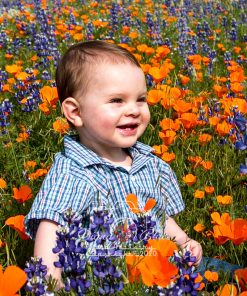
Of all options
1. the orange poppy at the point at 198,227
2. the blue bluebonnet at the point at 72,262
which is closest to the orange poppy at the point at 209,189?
the orange poppy at the point at 198,227

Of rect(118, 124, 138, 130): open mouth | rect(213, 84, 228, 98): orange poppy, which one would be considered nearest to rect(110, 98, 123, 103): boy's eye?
rect(118, 124, 138, 130): open mouth

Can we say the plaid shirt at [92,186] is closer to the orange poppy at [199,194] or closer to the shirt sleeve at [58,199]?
the shirt sleeve at [58,199]

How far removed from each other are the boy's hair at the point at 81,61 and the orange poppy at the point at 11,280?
109cm

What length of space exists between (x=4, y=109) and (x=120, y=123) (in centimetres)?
150

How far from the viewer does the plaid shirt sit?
225cm

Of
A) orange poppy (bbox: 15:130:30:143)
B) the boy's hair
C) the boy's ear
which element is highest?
the boy's hair

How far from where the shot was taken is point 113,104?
238cm

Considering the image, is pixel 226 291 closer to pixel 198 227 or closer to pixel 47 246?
pixel 47 246

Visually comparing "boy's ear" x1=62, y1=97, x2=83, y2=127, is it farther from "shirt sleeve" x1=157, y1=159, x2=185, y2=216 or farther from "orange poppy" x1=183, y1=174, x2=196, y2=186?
"orange poppy" x1=183, y1=174, x2=196, y2=186

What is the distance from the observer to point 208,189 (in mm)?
2895

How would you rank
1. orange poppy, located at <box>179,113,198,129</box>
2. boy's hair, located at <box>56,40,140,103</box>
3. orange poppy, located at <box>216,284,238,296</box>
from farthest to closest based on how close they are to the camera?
orange poppy, located at <box>179,113,198,129</box>, boy's hair, located at <box>56,40,140,103</box>, orange poppy, located at <box>216,284,238,296</box>

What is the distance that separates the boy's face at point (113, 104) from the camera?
2.36 meters

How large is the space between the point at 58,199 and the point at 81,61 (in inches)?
24.7

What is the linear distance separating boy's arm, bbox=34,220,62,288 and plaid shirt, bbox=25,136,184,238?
0.12ft
